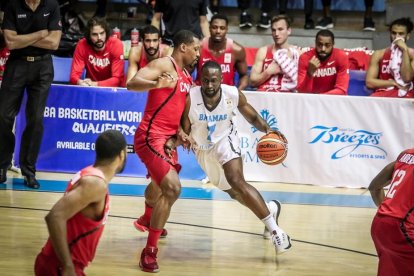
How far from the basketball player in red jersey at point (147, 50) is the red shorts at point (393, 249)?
5184mm

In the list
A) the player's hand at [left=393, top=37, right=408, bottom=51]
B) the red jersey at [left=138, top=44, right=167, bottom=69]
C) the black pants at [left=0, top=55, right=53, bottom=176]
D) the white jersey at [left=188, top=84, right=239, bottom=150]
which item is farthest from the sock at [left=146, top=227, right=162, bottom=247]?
the player's hand at [left=393, top=37, right=408, bottom=51]

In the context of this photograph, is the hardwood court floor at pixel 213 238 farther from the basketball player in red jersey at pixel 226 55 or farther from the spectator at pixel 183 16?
the spectator at pixel 183 16

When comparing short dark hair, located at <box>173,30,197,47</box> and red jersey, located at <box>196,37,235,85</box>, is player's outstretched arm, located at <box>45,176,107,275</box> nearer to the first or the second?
short dark hair, located at <box>173,30,197,47</box>

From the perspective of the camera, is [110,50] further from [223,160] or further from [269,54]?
[223,160]

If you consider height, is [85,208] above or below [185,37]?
below

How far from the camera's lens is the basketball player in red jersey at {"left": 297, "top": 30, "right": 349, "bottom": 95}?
10211 mm

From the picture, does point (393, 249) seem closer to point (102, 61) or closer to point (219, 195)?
point (219, 195)

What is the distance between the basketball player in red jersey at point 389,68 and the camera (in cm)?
1012

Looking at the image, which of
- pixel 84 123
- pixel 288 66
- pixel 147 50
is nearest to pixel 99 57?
pixel 147 50

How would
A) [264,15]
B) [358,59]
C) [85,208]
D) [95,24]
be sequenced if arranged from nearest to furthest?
[85,208]
[95,24]
[358,59]
[264,15]

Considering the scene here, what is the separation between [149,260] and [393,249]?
6.77 ft

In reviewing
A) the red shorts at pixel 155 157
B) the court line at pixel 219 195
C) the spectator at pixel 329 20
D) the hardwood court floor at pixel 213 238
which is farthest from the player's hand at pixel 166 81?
the spectator at pixel 329 20

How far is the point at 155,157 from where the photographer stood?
21.8 ft

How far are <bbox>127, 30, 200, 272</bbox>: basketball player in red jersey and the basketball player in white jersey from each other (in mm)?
153
